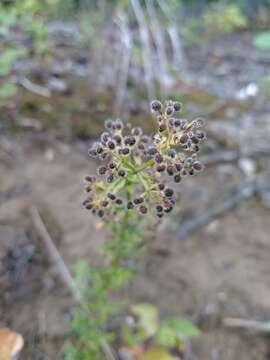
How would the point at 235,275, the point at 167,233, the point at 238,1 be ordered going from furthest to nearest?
the point at 238,1 → the point at 167,233 → the point at 235,275

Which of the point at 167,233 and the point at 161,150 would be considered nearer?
the point at 161,150

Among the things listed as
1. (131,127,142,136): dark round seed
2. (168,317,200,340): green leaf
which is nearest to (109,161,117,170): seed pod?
(131,127,142,136): dark round seed

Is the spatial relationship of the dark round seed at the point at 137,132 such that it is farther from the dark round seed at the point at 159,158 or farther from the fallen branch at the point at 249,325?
the fallen branch at the point at 249,325

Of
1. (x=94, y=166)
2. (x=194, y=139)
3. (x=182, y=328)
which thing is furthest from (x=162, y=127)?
(x=94, y=166)

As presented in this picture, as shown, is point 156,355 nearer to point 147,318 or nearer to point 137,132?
point 147,318

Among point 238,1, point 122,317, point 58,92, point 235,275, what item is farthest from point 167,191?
point 238,1

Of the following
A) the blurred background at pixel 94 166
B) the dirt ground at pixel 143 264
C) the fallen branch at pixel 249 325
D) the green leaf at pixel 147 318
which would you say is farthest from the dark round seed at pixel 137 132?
the fallen branch at pixel 249 325

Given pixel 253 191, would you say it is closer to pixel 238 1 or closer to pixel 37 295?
pixel 37 295
